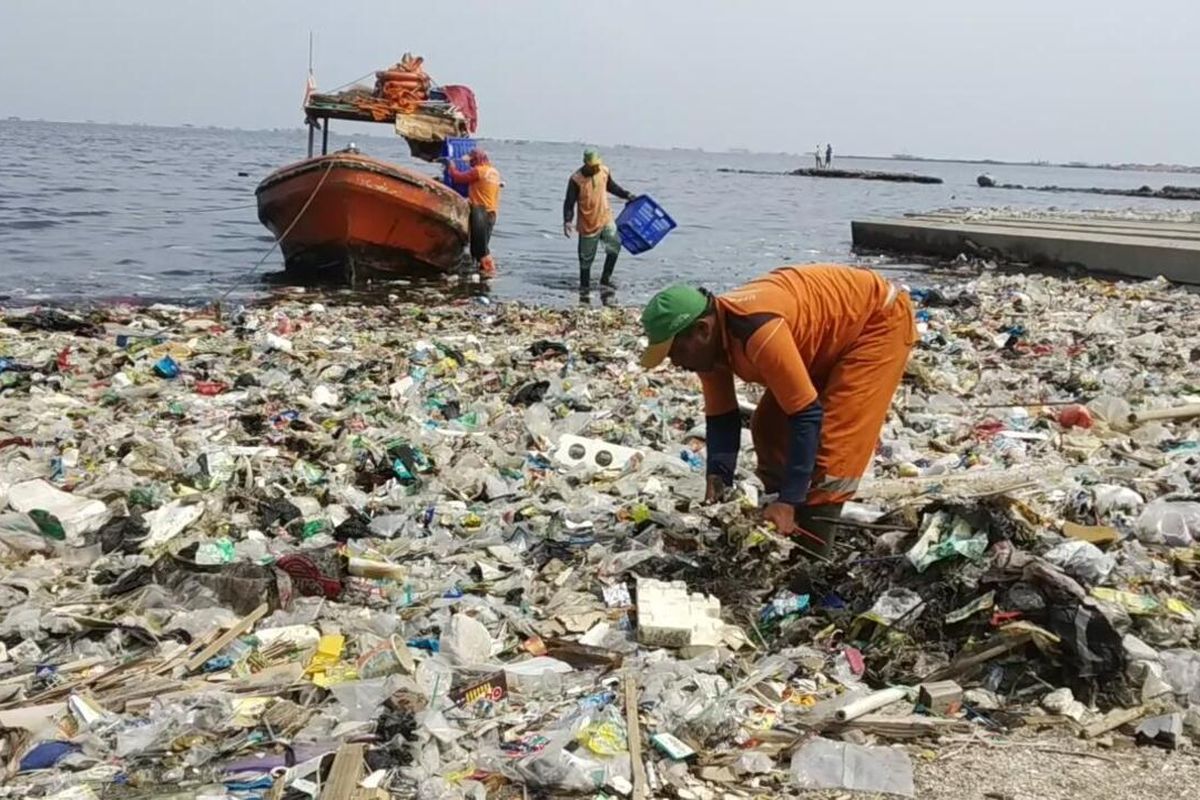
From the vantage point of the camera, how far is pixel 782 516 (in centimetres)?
331

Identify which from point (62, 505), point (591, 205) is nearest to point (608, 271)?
point (591, 205)

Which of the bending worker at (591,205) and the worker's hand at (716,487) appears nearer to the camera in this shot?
the worker's hand at (716,487)

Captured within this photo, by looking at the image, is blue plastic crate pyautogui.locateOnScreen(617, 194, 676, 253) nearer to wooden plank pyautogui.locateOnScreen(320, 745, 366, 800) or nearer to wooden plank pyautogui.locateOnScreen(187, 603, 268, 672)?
wooden plank pyautogui.locateOnScreen(187, 603, 268, 672)

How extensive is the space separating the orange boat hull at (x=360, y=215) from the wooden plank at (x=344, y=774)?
11238 mm

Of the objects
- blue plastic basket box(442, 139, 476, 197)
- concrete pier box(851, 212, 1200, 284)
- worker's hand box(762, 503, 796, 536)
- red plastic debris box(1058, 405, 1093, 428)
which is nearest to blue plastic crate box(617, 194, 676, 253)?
blue plastic basket box(442, 139, 476, 197)

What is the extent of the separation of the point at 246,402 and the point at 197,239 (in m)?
13.0

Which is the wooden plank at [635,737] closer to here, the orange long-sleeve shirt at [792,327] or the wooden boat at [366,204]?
the orange long-sleeve shirt at [792,327]

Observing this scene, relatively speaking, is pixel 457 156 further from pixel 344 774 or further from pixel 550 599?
pixel 344 774

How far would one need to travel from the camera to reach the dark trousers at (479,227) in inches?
563

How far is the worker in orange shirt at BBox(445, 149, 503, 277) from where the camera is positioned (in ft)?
46.9

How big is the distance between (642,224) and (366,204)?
3656 mm

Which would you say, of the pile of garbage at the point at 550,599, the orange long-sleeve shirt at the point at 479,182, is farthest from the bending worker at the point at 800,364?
the orange long-sleeve shirt at the point at 479,182

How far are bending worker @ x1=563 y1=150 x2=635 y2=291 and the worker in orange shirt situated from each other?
5.54ft

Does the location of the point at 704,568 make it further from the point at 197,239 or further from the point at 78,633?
the point at 197,239
